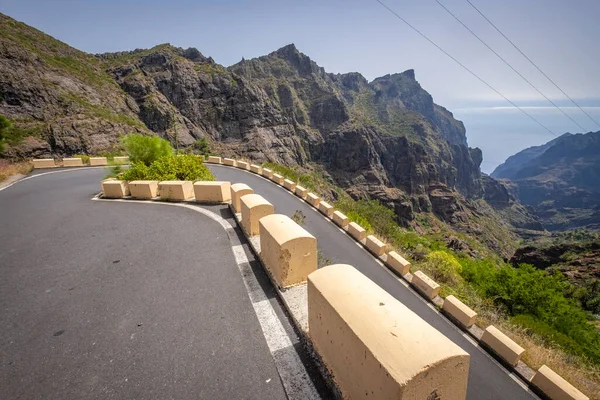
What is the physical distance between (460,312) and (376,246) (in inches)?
144

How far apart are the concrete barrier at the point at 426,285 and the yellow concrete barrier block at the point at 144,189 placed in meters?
10.4

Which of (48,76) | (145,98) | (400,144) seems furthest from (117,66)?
(400,144)

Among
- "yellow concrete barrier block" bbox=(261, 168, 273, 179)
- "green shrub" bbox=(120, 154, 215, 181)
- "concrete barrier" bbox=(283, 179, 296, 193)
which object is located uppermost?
"green shrub" bbox=(120, 154, 215, 181)

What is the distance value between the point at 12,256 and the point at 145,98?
73399 millimetres

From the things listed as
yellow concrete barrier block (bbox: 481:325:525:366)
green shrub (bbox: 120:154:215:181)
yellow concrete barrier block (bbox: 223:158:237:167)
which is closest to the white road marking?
yellow concrete barrier block (bbox: 481:325:525:366)

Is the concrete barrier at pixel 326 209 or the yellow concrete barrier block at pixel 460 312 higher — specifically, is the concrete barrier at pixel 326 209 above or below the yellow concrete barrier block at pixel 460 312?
above

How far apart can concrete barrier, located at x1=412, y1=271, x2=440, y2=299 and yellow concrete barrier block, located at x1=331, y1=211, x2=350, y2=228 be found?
14.0ft

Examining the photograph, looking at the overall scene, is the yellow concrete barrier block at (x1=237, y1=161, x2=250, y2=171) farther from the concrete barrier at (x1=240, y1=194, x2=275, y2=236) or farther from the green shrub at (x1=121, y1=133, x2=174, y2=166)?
the concrete barrier at (x1=240, y1=194, x2=275, y2=236)

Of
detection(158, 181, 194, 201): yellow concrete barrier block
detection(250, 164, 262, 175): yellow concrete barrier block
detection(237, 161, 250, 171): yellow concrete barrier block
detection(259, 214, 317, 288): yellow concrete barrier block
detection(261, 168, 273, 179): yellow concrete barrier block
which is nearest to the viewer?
detection(259, 214, 317, 288): yellow concrete barrier block

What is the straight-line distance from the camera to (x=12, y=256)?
5.99 m

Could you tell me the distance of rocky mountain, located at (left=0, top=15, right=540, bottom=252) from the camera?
3859 centimetres

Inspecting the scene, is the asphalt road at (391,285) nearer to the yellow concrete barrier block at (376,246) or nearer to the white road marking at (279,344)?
the yellow concrete barrier block at (376,246)

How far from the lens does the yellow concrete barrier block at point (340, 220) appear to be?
1232 centimetres

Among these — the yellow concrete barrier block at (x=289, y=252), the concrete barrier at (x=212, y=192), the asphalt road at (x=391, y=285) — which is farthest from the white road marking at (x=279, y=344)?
the concrete barrier at (x=212, y=192)
